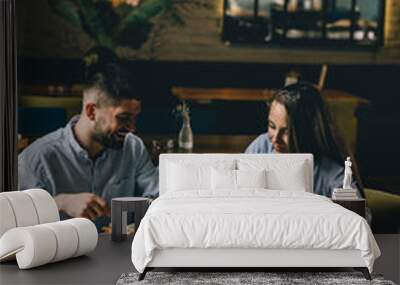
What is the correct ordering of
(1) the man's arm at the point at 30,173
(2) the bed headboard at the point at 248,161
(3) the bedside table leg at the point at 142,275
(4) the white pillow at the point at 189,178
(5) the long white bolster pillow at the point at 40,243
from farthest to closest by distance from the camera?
(1) the man's arm at the point at 30,173 → (2) the bed headboard at the point at 248,161 → (4) the white pillow at the point at 189,178 → (5) the long white bolster pillow at the point at 40,243 → (3) the bedside table leg at the point at 142,275

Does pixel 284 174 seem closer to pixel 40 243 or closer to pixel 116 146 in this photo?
pixel 116 146

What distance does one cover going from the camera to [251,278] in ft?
19.4

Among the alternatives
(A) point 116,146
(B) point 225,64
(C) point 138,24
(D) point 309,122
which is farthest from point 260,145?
(C) point 138,24

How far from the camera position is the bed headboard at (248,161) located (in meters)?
8.09

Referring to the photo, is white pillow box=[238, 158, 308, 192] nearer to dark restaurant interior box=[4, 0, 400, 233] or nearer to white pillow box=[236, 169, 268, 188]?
white pillow box=[236, 169, 268, 188]

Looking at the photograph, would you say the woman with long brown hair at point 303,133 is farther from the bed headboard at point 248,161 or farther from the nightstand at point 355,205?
the nightstand at point 355,205

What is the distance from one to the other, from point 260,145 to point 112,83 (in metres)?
1.83

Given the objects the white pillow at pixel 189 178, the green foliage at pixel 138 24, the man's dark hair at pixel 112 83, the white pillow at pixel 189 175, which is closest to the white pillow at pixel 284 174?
the white pillow at pixel 189 175

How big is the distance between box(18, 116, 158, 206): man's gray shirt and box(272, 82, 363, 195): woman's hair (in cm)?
166

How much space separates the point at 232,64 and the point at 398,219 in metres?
2.61

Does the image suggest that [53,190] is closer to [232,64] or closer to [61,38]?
[61,38]

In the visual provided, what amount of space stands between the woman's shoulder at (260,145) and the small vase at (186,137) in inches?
25.9

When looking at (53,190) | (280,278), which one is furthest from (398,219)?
(53,190)

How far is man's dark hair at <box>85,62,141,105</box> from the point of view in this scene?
28.1ft
